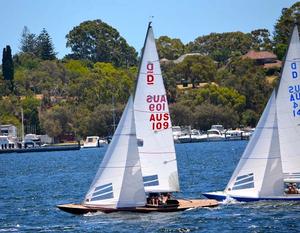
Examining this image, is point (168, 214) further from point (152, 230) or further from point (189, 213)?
point (152, 230)

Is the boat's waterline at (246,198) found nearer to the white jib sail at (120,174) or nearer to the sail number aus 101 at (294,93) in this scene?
the sail number aus 101 at (294,93)

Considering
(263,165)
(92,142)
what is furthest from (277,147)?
(92,142)

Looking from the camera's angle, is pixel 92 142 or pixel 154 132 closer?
pixel 154 132

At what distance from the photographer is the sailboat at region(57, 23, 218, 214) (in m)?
52.6

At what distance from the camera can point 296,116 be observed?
56688 millimetres

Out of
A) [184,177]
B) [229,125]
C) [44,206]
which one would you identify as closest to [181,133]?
[229,125]

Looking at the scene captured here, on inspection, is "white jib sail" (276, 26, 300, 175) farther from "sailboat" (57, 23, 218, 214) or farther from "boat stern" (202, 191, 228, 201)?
"sailboat" (57, 23, 218, 214)

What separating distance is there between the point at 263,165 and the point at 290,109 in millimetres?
3116

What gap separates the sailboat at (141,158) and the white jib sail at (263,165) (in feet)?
14.4

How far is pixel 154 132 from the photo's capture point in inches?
2087

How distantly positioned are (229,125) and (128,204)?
145689 mm

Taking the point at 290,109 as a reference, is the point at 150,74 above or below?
above

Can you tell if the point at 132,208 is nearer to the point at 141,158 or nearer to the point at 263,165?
the point at 141,158

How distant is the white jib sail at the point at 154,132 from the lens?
52.7 metres
